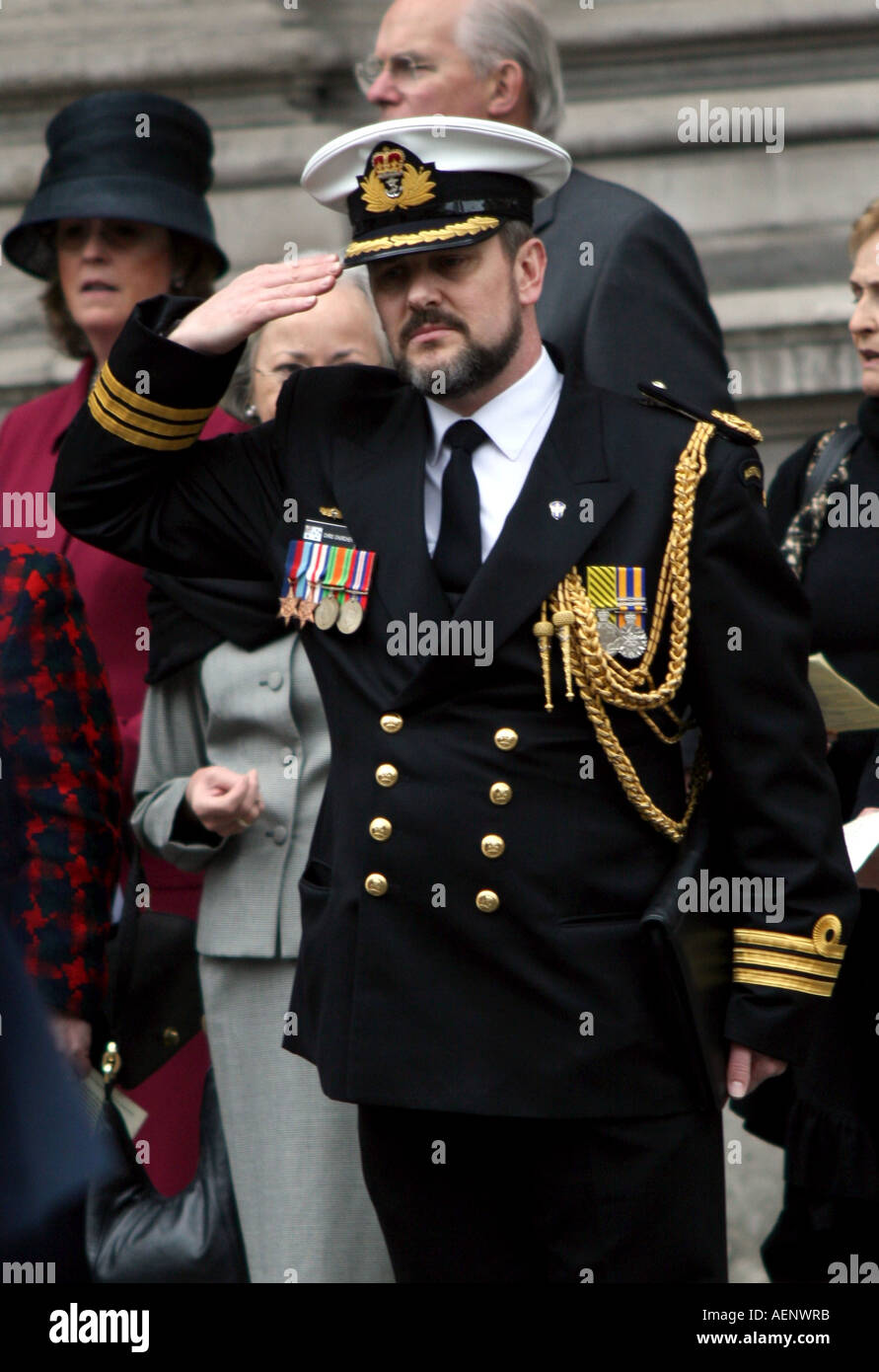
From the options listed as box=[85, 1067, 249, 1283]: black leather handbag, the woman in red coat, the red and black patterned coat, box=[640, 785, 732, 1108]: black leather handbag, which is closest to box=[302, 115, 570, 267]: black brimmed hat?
the red and black patterned coat

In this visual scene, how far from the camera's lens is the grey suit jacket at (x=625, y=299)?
3408 millimetres

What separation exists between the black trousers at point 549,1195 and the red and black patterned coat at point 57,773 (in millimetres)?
502

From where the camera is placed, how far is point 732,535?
2.77 m

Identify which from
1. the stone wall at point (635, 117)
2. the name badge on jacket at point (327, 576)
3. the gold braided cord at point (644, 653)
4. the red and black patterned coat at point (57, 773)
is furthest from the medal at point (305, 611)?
the stone wall at point (635, 117)

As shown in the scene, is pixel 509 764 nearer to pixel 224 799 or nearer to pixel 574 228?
pixel 224 799

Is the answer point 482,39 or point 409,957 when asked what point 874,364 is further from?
point 409,957

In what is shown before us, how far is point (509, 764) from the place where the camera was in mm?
2703

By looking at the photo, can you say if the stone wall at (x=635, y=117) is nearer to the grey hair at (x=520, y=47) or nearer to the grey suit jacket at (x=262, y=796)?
the grey hair at (x=520, y=47)

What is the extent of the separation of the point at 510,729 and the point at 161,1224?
4.10 feet

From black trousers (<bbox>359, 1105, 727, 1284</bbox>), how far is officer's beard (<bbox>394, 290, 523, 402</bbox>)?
0.96m

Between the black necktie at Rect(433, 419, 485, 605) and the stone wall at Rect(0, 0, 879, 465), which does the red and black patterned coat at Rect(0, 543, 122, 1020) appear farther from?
the stone wall at Rect(0, 0, 879, 465)

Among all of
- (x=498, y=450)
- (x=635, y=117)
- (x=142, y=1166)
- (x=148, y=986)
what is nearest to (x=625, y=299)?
(x=498, y=450)

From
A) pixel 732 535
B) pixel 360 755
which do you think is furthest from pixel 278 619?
pixel 732 535
